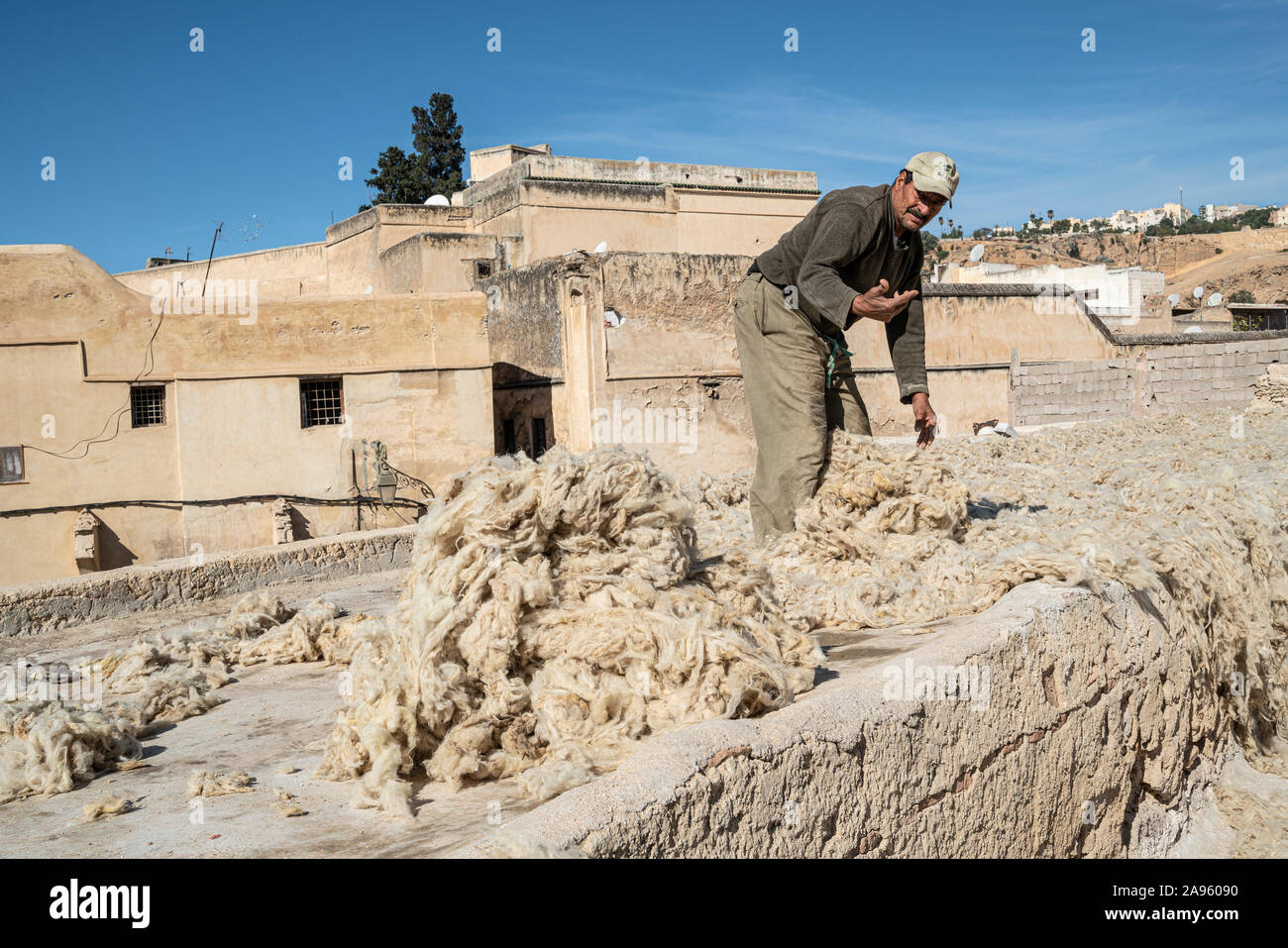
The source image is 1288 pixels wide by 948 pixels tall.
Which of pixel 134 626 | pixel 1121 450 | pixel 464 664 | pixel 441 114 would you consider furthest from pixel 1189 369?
pixel 441 114

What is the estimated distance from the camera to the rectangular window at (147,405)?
13.6 m

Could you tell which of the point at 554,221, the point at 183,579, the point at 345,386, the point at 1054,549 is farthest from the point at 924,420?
the point at 554,221

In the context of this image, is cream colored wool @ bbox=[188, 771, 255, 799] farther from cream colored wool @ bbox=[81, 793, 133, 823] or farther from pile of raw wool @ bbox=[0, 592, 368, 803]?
pile of raw wool @ bbox=[0, 592, 368, 803]

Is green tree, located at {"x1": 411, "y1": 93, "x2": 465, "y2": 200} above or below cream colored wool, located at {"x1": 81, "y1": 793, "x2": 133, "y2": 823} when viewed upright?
above

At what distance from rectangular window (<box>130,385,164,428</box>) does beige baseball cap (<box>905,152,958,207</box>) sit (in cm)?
1205

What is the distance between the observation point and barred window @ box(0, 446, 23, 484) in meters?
12.8

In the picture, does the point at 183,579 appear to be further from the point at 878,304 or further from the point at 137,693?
the point at 878,304

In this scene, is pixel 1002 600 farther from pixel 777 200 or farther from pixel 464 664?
pixel 777 200

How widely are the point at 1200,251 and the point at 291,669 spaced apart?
248 feet

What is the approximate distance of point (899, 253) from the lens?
4.73m

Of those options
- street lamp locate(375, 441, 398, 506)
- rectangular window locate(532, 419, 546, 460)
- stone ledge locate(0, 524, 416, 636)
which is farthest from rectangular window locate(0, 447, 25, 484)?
rectangular window locate(532, 419, 546, 460)

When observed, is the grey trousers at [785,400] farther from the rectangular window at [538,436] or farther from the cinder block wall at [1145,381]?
the rectangular window at [538,436]

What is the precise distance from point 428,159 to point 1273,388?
32.1 meters

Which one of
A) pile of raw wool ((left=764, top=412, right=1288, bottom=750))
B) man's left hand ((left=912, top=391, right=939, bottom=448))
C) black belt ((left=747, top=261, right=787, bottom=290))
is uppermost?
black belt ((left=747, top=261, right=787, bottom=290))
